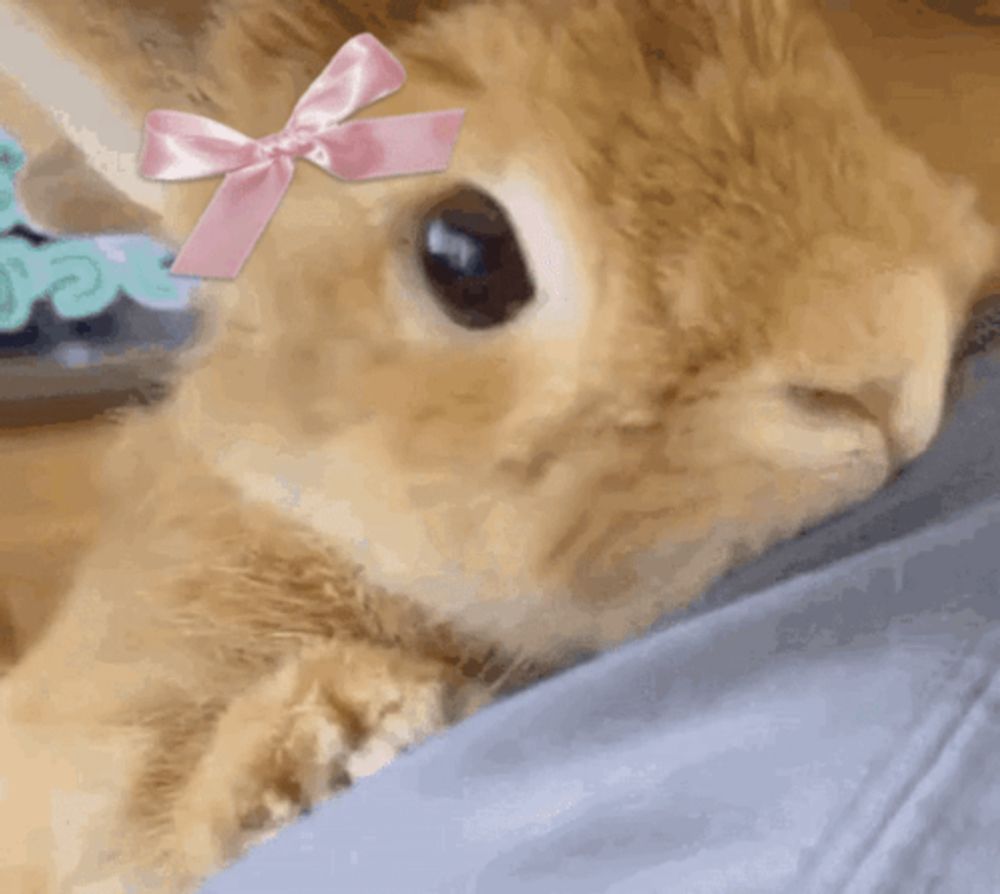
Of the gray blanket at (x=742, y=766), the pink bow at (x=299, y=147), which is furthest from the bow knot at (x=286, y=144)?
the gray blanket at (x=742, y=766)

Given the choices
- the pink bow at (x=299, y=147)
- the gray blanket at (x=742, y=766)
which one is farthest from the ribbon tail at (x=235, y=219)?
the gray blanket at (x=742, y=766)

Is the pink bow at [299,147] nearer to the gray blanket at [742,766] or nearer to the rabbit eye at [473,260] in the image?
the rabbit eye at [473,260]

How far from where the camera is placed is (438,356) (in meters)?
0.38

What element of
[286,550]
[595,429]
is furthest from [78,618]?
[595,429]

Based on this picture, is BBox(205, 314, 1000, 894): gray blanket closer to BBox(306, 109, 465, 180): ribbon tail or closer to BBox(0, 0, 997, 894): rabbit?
BBox(0, 0, 997, 894): rabbit

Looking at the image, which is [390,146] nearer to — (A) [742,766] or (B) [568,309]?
(B) [568,309]

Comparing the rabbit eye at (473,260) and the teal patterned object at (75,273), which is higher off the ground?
the rabbit eye at (473,260)

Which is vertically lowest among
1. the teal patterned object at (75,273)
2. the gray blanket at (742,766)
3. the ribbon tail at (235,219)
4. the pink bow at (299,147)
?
the gray blanket at (742,766)

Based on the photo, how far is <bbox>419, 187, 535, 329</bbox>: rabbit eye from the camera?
0.38 meters

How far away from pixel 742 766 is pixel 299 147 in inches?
9.6

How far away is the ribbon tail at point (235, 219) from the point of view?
1.23 feet

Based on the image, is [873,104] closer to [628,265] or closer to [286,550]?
[628,265]

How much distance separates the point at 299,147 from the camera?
0.38 metres

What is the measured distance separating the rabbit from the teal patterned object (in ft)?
0.05
